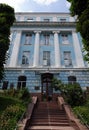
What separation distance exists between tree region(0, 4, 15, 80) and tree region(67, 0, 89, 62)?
5.87 metres

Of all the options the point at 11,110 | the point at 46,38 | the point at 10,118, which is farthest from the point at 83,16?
the point at 46,38

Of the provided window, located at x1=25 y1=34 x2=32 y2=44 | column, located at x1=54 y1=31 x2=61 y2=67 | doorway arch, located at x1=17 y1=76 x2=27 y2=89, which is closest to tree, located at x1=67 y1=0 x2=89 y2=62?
doorway arch, located at x1=17 y1=76 x2=27 y2=89

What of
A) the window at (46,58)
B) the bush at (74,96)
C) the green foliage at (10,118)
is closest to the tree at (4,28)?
the green foliage at (10,118)

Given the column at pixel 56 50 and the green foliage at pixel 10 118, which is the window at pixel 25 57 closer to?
the column at pixel 56 50

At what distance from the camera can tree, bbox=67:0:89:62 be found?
36.9 feet

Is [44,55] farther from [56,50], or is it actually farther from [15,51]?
[15,51]

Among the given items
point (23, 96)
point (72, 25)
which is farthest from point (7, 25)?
point (72, 25)

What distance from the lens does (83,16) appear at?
11453 mm

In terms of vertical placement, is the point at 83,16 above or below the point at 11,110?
above

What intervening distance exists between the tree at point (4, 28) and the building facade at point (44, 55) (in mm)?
7597

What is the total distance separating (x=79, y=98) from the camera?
52.3 ft

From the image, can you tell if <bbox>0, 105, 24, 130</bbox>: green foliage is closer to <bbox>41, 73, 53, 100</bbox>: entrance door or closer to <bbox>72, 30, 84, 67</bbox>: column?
<bbox>41, 73, 53, 100</bbox>: entrance door

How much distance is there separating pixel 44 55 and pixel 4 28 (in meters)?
11.7

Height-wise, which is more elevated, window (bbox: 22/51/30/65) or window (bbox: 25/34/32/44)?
window (bbox: 25/34/32/44)
